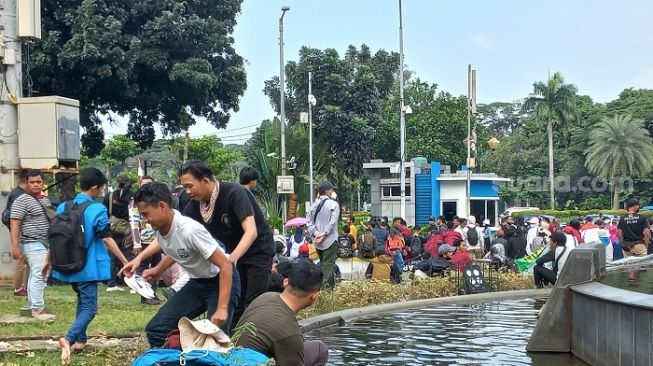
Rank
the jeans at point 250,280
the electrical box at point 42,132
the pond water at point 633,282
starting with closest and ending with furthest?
the jeans at point 250,280 → the pond water at point 633,282 → the electrical box at point 42,132

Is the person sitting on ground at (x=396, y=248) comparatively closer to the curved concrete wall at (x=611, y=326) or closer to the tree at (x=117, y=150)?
the curved concrete wall at (x=611, y=326)

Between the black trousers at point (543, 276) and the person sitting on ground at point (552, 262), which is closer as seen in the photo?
the person sitting on ground at point (552, 262)

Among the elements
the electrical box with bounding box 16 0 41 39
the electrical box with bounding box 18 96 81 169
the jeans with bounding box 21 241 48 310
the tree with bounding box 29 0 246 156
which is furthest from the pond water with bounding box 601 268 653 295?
the tree with bounding box 29 0 246 156

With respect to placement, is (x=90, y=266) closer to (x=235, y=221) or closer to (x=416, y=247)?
(x=235, y=221)

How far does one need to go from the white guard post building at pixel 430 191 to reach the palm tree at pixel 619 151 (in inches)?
987

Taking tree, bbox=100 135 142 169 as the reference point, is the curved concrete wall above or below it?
below

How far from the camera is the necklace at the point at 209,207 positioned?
6258 millimetres

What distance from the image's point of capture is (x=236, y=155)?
56844mm

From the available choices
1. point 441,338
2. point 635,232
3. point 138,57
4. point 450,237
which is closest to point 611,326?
point 441,338

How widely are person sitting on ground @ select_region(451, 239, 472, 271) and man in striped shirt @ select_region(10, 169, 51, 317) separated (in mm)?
7214

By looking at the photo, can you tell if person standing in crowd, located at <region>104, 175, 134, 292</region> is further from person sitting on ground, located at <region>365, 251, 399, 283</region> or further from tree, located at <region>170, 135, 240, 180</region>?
tree, located at <region>170, 135, 240, 180</region>

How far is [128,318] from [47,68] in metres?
12.9

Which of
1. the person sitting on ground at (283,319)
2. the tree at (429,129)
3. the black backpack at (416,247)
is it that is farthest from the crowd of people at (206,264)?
the tree at (429,129)

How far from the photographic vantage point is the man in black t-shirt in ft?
20.0
